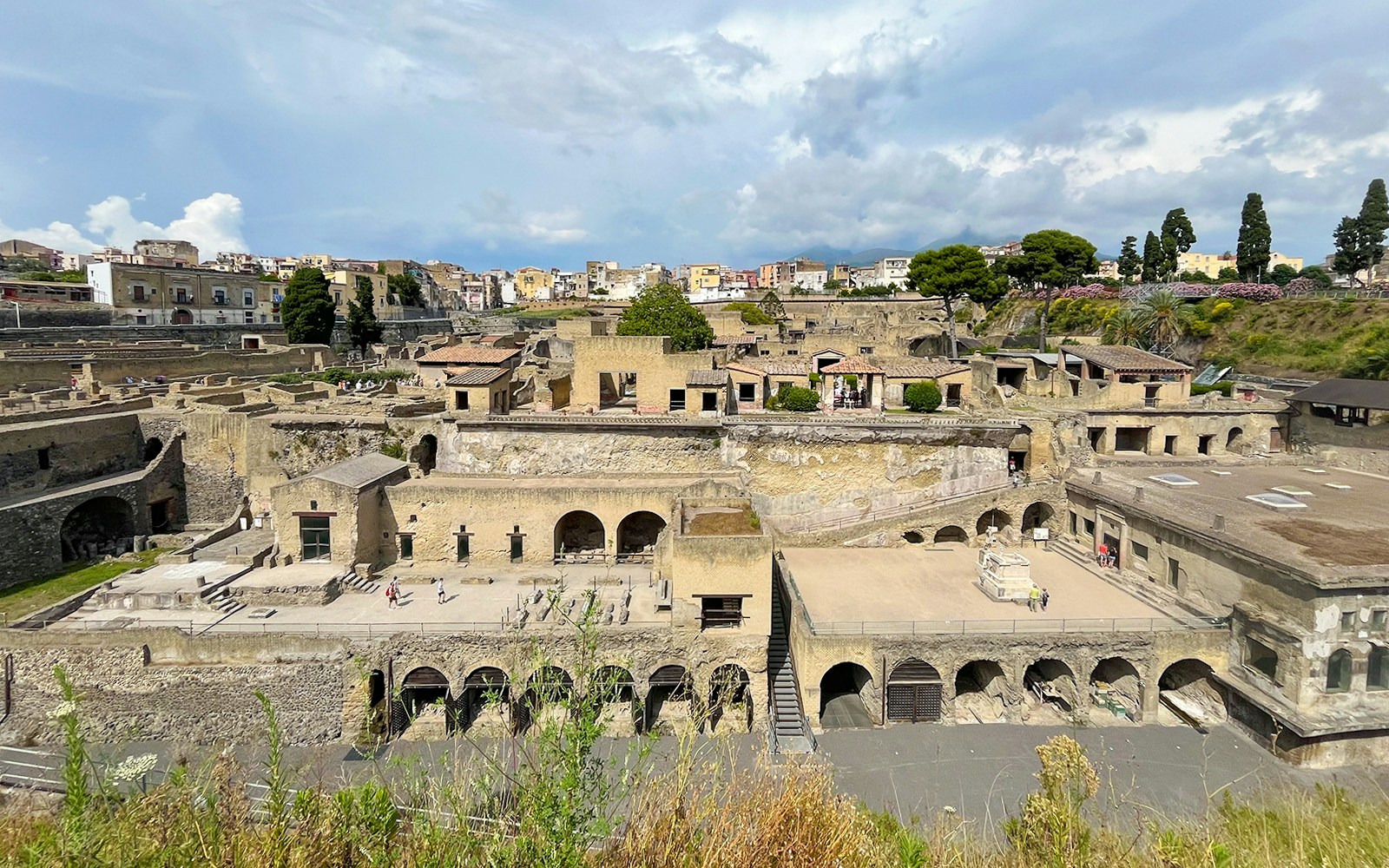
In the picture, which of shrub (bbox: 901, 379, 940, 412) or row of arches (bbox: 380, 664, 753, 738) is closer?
row of arches (bbox: 380, 664, 753, 738)

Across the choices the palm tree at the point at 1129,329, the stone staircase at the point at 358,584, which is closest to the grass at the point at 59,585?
the stone staircase at the point at 358,584

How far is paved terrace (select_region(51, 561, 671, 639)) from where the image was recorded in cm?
2000

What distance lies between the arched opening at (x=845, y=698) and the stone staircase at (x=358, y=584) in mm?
15256

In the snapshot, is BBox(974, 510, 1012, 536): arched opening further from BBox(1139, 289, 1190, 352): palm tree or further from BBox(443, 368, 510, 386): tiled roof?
BBox(1139, 289, 1190, 352): palm tree

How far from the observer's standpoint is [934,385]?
35.1m

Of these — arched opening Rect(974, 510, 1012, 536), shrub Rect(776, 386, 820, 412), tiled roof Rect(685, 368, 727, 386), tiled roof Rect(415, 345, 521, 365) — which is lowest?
arched opening Rect(974, 510, 1012, 536)

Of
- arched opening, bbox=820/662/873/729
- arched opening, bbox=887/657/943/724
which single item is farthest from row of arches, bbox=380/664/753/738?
arched opening, bbox=887/657/943/724

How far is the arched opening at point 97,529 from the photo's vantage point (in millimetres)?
27484

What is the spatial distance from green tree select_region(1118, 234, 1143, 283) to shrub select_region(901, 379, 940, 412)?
45764 mm

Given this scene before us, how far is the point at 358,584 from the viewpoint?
23062 millimetres

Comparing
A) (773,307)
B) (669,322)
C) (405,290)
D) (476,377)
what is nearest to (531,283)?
(405,290)

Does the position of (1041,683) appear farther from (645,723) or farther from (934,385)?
(934,385)

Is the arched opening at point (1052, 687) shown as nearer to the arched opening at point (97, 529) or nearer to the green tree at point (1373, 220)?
the arched opening at point (97, 529)

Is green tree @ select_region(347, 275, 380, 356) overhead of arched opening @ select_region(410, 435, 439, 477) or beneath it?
overhead
